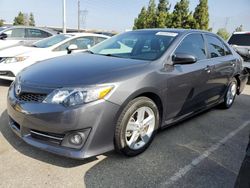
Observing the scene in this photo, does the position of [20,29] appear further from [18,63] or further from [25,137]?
[25,137]

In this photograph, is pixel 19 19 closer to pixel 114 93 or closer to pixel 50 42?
pixel 50 42

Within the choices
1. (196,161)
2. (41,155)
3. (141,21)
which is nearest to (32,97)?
(41,155)

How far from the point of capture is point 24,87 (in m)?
2.94

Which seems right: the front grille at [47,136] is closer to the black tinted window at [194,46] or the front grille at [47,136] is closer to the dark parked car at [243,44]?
the black tinted window at [194,46]

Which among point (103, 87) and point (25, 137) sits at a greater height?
point (103, 87)

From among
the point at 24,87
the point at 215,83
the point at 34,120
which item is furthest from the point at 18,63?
the point at 215,83

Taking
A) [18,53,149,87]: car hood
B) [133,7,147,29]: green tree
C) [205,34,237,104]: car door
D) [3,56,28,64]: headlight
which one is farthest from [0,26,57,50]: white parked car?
[133,7,147,29]: green tree

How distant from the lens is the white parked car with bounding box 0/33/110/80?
608 cm

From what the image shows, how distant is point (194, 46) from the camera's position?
4062 millimetres

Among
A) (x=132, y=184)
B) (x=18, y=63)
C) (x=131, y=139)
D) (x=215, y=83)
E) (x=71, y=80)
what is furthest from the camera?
(x=18, y=63)

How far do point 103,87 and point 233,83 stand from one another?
3555mm

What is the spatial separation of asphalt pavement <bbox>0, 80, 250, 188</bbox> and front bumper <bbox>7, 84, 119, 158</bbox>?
0.25 meters

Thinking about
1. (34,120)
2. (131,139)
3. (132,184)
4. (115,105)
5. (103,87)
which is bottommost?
(132,184)

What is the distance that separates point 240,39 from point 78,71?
7.81 metres
